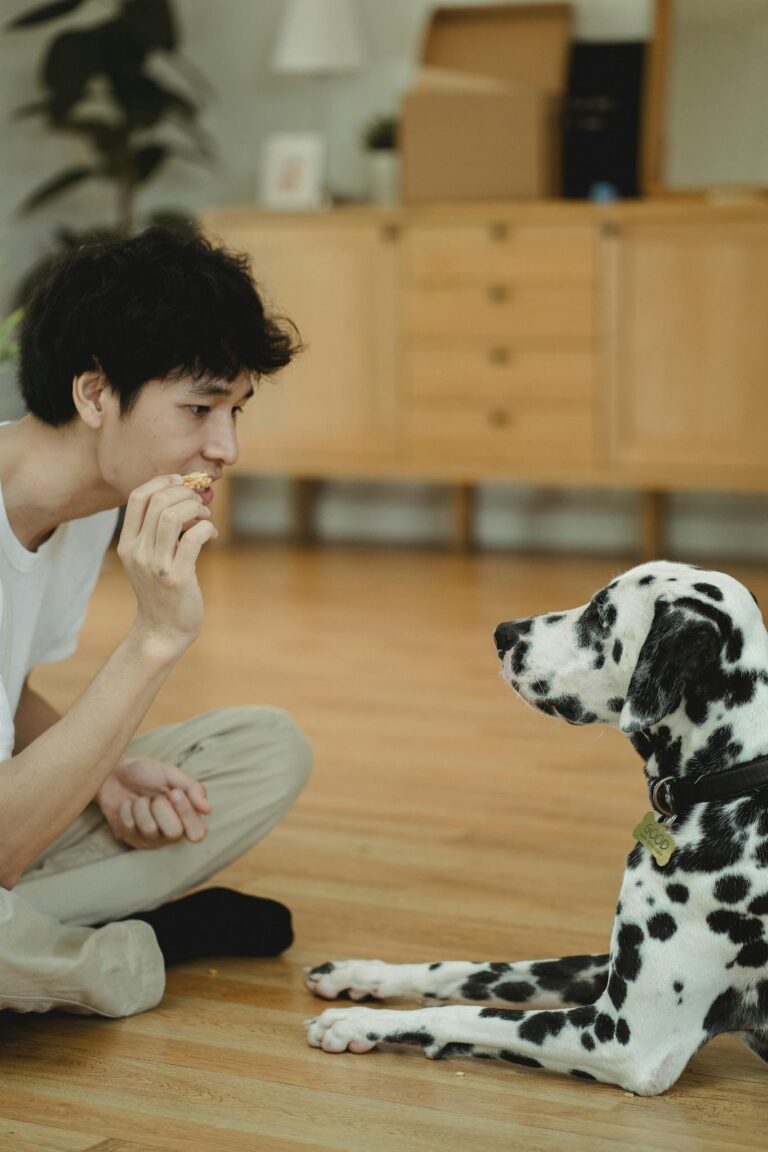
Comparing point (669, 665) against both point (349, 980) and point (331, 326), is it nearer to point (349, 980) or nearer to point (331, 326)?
point (349, 980)

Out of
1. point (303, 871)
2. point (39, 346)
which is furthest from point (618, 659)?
point (303, 871)

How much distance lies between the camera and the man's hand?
A: 2.16 metres

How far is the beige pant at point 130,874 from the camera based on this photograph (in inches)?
74.0

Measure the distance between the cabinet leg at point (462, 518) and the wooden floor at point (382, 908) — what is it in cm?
150

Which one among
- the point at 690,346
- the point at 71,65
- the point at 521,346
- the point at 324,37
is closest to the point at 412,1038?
the point at 690,346

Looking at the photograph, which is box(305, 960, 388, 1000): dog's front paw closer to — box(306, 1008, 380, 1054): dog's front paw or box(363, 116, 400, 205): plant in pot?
box(306, 1008, 380, 1054): dog's front paw

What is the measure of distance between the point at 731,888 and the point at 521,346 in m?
4.52

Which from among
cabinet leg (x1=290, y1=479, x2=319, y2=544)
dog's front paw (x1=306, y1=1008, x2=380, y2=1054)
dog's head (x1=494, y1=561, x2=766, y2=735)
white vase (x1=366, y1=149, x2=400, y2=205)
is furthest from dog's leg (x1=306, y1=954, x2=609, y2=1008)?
cabinet leg (x1=290, y1=479, x2=319, y2=544)

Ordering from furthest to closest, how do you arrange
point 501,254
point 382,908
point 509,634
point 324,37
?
point 324,37 → point 501,254 → point 382,908 → point 509,634

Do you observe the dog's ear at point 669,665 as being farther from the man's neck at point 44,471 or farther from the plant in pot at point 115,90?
the plant in pot at point 115,90

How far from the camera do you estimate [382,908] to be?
8.11 ft

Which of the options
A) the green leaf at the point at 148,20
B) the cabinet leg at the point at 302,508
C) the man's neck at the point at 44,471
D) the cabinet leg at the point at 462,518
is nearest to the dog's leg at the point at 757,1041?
the man's neck at the point at 44,471

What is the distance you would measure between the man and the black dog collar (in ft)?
1.85

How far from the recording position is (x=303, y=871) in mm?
2670
